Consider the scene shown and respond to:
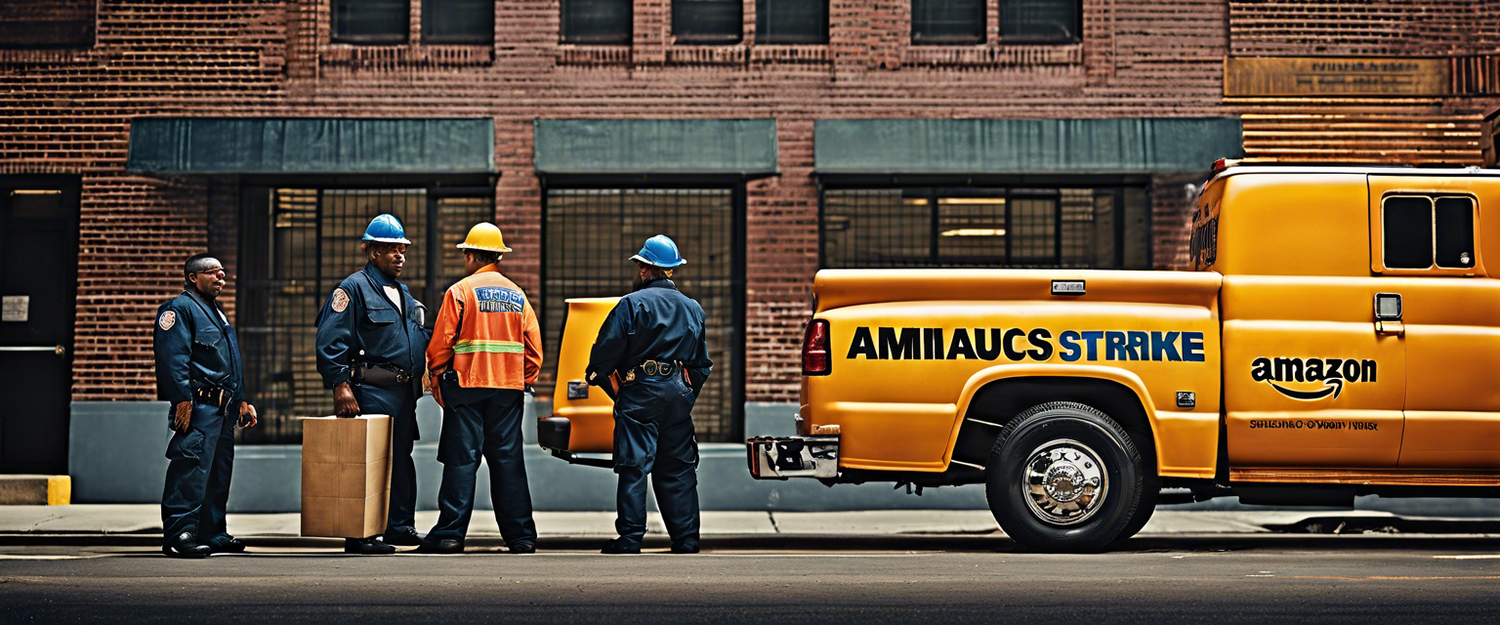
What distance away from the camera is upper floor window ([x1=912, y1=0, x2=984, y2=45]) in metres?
13.0

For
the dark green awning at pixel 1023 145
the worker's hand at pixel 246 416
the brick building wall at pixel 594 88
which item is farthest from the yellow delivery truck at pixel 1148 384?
the brick building wall at pixel 594 88

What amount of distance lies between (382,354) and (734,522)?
382 cm

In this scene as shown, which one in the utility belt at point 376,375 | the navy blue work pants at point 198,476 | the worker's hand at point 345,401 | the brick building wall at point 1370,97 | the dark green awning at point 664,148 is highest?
the brick building wall at point 1370,97

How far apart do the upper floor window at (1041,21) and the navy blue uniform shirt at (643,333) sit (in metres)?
5.82

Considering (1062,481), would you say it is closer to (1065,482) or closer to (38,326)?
(1065,482)

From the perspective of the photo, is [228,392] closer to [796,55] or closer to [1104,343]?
[1104,343]

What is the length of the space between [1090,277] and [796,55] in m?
5.32

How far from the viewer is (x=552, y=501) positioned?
494 inches

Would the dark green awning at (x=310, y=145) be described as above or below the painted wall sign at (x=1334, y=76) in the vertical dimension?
below

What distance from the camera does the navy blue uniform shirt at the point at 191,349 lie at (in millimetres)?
A: 8250

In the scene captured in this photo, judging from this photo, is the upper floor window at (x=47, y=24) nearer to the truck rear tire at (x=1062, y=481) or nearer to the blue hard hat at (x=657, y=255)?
the blue hard hat at (x=657, y=255)

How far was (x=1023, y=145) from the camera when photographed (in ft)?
41.2

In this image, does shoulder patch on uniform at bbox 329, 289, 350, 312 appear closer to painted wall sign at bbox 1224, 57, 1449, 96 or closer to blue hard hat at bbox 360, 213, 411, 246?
blue hard hat at bbox 360, 213, 411, 246

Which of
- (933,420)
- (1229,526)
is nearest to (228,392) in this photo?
(933,420)
